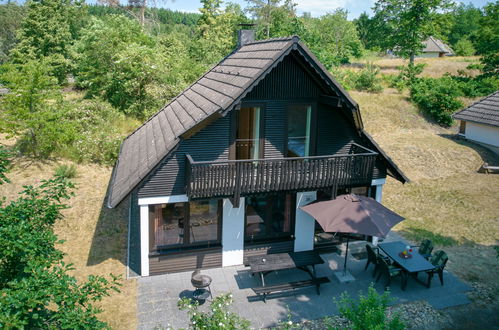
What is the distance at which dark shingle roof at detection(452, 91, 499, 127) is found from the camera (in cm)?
2572

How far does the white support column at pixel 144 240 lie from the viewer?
12.0 m

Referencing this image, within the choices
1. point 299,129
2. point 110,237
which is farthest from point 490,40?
point 110,237

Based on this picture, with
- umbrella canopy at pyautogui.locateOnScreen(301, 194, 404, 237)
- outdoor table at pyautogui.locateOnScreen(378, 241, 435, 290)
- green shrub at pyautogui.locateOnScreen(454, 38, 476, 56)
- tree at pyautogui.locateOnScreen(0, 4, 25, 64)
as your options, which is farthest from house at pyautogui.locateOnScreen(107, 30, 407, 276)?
Result: tree at pyautogui.locateOnScreen(0, 4, 25, 64)

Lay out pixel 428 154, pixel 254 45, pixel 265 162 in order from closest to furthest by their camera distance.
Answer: pixel 265 162, pixel 254 45, pixel 428 154

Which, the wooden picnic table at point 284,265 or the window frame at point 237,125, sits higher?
the window frame at point 237,125

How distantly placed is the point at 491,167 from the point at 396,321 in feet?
66.5

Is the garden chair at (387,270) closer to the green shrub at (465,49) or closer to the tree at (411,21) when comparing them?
the tree at (411,21)

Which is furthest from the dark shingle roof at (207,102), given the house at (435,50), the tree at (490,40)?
the house at (435,50)

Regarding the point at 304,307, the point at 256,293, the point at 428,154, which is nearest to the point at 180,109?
the point at 256,293

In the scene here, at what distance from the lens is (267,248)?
44.6 ft

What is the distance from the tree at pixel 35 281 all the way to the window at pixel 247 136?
6.64 m

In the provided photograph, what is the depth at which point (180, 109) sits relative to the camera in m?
14.7

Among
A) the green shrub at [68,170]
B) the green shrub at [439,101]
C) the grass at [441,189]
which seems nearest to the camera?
the grass at [441,189]

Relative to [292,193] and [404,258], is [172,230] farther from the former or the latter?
[404,258]
